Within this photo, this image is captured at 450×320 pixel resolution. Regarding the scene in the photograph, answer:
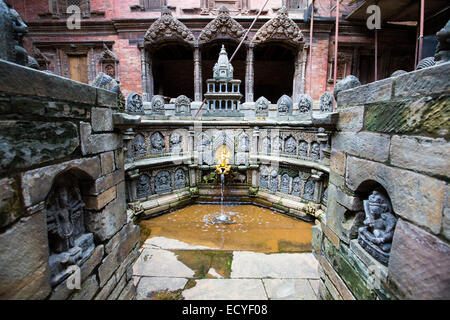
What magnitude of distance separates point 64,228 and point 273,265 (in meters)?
2.92

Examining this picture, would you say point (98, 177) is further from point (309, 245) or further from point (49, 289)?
point (309, 245)

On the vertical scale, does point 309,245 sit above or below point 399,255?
below

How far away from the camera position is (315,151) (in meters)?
5.14

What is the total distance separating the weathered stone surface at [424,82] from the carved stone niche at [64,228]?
2.74 meters

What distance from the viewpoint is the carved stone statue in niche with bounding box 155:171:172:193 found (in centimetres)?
567

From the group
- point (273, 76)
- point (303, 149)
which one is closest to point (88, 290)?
point (303, 149)

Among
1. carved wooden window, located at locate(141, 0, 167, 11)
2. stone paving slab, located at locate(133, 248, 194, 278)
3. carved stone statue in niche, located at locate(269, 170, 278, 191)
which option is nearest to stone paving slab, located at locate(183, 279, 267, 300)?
stone paving slab, located at locate(133, 248, 194, 278)

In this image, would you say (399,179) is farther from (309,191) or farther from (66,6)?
(66,6)

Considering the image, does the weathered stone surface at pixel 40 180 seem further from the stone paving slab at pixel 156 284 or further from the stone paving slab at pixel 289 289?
the stone paving slab at pixel 289 289

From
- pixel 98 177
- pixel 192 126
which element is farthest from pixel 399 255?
pixel 192 126
